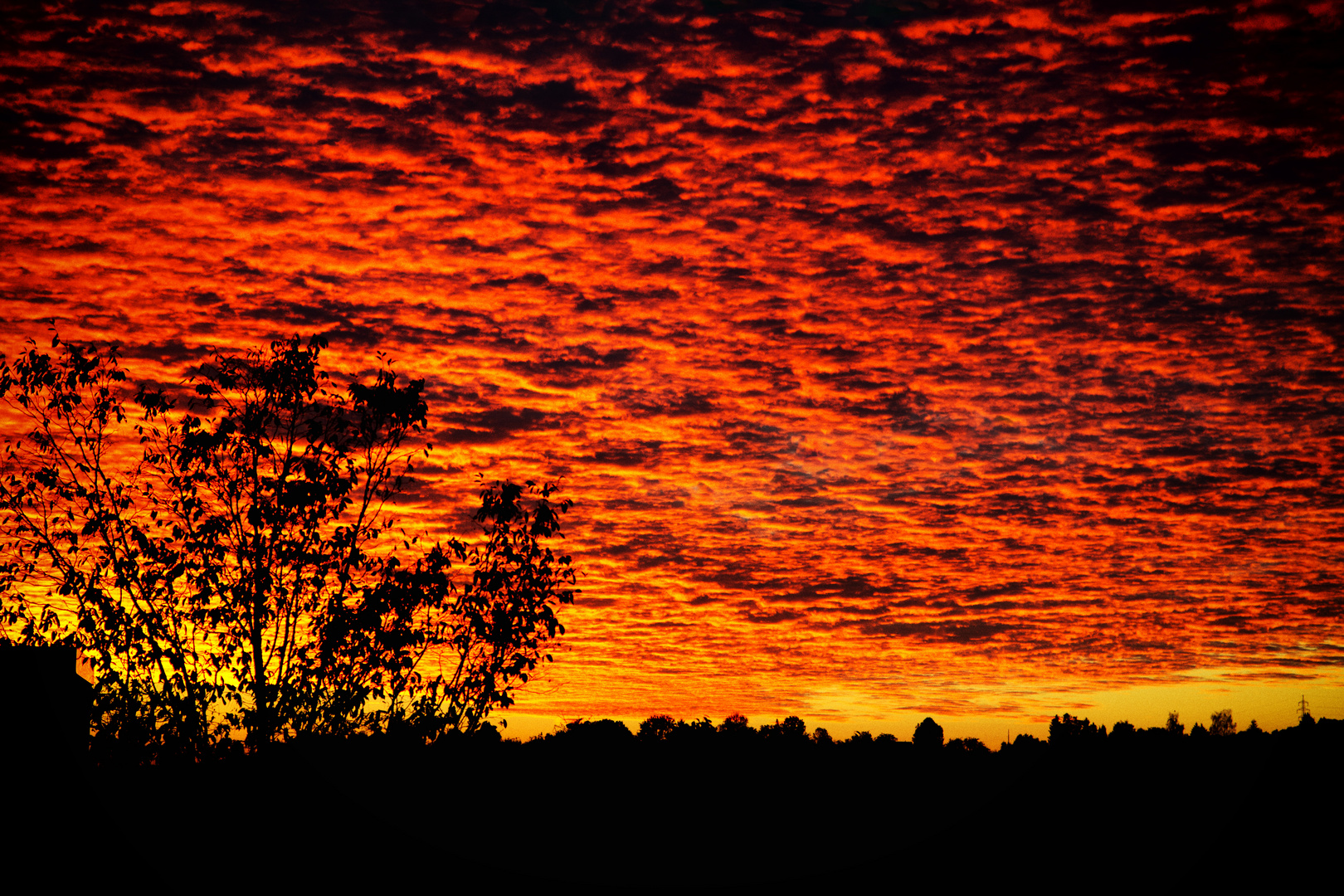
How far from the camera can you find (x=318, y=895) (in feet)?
56.9

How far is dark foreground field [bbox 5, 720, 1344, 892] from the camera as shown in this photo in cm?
1769

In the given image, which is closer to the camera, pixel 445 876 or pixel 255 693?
pixel 255 693

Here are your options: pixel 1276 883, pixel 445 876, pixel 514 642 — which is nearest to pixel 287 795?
pixel 445 876

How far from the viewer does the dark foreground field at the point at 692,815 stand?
58.0 ft

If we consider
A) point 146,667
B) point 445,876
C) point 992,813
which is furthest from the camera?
point 992,813

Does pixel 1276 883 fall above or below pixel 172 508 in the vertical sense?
below

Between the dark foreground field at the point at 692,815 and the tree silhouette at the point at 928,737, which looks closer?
the dark foreground field at the point at 692,815

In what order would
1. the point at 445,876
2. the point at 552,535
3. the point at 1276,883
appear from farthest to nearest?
1. the point at 552,535
2. the point at 445,876
3. the point at 1276,883

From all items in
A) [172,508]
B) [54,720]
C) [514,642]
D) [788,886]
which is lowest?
[788,886]

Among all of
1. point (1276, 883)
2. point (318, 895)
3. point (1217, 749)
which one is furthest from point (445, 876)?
point (1217, 749)

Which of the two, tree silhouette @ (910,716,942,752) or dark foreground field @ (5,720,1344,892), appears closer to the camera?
dark foreground field @ (5,720,1344,892)

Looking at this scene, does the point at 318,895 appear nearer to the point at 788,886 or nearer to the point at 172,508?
the point at 172,508

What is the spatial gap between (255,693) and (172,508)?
3566 millimetres

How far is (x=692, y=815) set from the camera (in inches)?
930
